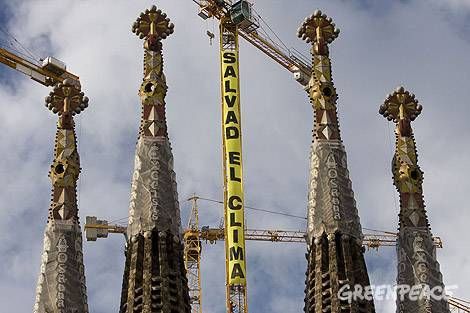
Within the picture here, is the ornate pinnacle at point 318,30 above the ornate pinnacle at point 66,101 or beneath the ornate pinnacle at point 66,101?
above

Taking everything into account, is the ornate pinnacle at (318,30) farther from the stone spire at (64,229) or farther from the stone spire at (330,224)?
the stone spire at (64,229)

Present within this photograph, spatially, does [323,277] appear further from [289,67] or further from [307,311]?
[289,67]

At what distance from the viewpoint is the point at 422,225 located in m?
49.5

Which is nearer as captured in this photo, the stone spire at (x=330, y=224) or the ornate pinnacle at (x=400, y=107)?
the stone spire at (x=330, y=224)

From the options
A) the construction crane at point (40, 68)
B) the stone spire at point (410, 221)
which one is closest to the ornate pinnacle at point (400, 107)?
the stone spire at point (410, 221)

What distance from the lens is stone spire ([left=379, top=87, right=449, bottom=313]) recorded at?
4753cm

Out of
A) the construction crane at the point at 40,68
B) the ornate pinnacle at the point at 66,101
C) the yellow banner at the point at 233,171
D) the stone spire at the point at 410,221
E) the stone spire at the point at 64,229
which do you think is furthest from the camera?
the construction crane at the point at 40,68

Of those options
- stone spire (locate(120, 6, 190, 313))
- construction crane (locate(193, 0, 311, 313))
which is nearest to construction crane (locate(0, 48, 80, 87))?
construction crane (locate(193, 0, 311, 313))

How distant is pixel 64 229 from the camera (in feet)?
157

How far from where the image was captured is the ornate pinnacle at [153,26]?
5209 cm

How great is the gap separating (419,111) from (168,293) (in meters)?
15.6

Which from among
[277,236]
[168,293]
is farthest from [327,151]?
[277,236]

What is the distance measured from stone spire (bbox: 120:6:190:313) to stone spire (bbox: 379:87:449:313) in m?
9.74

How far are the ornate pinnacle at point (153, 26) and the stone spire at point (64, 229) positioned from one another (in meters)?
3.97
